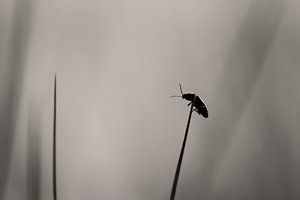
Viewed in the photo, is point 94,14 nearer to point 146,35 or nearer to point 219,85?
point 146,35

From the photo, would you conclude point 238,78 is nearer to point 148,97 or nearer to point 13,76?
point 148,97

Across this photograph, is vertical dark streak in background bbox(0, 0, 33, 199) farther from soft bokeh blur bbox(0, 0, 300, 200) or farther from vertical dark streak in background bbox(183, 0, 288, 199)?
vertical dark streak in background bbox(183, 0, 288, 199)

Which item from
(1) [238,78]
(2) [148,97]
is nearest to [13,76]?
(2) [148,97]

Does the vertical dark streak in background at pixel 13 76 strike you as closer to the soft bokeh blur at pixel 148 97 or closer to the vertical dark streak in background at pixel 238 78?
the soft bokeh blur at pixel 148 97

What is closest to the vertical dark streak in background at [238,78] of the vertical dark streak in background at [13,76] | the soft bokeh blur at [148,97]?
the soft bokeh blur at [148,97]
